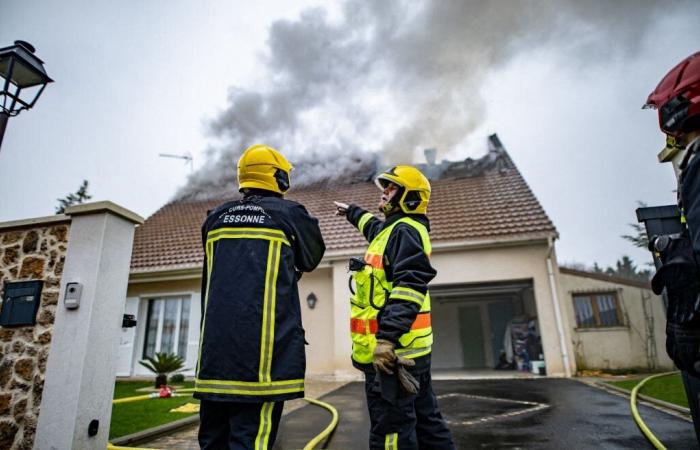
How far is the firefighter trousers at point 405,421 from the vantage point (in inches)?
75.7

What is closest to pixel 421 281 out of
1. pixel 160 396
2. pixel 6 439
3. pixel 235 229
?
pixel 235 229

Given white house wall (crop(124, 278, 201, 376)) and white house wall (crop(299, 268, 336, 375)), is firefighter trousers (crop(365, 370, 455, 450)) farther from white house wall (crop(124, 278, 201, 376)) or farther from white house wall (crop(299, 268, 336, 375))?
white house wall (crop(124, 278, 201, 376))

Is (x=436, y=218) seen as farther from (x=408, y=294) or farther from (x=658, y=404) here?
(x=408, y=294)

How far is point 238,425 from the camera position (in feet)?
5.26

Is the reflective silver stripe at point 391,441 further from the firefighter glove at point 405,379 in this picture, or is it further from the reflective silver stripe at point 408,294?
the reflective silver stripe at point 408,294

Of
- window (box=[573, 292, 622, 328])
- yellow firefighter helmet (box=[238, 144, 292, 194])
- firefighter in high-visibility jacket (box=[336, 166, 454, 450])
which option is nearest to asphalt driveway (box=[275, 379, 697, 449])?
firefighter in high-visibility jacket (box=[336, 166, 454, 450])

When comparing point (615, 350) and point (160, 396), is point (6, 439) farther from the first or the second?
point (615, 350)

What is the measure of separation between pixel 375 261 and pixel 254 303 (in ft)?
2.58

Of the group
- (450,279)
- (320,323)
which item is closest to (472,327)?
(450,279)

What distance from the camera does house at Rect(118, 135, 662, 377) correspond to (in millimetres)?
8867

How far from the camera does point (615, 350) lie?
10484mm

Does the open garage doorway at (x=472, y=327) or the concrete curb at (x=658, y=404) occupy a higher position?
the open garage doorway at (x=472, y=327)

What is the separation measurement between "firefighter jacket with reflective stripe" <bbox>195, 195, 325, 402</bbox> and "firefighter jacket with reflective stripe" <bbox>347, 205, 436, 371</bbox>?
42cm

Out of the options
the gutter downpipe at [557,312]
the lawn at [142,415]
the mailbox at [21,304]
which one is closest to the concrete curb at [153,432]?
the lawn at [142,415]
